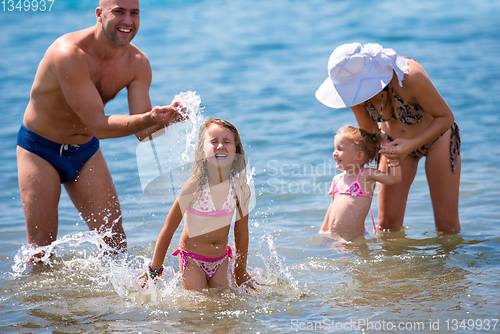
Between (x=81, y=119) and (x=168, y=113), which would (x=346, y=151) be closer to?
(x=168, y=113)

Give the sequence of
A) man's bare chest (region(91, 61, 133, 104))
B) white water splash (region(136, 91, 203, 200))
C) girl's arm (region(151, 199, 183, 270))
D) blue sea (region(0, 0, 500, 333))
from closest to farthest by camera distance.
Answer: blue sea (region(0, 0, 500, 333)), girl's arm (region(151, 199, 183, 270)), white water splash (region(136, 91, 203, 200)), man's bare chest (region(91, 61, 133, 104))

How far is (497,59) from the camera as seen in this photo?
1502 centimetres

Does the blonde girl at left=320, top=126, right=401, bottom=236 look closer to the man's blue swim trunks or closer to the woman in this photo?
the woman

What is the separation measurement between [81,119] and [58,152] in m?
0.44

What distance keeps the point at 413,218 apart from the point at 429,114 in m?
1.77

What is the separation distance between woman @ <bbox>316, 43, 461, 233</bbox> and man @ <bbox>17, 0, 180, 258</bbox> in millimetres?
1563

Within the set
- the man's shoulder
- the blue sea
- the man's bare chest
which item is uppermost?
the man's shoulder

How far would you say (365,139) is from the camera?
4793 mm

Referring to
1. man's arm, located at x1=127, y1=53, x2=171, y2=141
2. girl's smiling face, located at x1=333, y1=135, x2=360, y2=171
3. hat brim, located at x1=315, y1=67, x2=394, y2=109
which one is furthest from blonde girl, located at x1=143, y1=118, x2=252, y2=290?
girl's smiling face, located at x1=333, y1=135, x2=360, y2=171

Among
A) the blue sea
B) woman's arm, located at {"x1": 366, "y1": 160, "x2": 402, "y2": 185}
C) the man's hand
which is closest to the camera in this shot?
the man's hand

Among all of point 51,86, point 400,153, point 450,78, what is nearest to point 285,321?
point 400,153

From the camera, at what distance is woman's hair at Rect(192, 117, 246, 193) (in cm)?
373

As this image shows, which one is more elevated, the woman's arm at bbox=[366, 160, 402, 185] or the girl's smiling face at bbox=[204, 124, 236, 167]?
the girl's smiling face at bbox=[204, 124, 236, 167]

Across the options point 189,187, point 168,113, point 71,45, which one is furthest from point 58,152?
point 168,113
